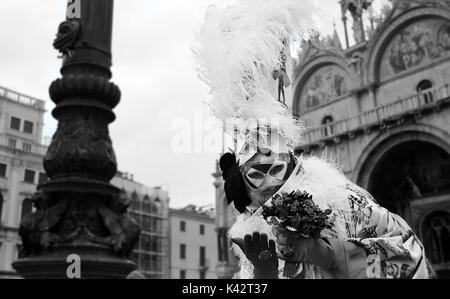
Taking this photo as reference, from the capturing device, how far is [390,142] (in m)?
15.3

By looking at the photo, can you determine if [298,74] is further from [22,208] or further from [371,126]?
[22,208]

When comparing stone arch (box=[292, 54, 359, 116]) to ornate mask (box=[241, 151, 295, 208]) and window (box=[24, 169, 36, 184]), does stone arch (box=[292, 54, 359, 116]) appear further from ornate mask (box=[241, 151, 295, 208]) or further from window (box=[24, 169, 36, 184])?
ornate mask (box=[241, 151, 295, 208])

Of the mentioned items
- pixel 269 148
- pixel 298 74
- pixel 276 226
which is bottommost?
→ pixel 276 226

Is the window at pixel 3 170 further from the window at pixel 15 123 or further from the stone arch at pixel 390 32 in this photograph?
the stone arch at pixel 390 32

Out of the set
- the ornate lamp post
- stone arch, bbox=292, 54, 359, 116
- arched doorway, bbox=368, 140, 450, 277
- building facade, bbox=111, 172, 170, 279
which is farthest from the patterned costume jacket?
building facade, bbox=111, 172, 170, 279

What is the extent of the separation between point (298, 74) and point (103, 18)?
16.2 metres

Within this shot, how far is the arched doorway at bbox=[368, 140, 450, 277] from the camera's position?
48.4 feet

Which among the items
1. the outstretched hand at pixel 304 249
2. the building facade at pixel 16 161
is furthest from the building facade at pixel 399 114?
the building facade at pixel 16 161

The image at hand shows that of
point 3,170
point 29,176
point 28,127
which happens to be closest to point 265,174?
point 3,170

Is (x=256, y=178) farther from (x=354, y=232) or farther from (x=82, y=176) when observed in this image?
(x=82, y=176)

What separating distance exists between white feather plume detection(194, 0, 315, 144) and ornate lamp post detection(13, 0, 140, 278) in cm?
281

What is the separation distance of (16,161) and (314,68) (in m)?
17.6

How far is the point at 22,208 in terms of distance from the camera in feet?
84.4

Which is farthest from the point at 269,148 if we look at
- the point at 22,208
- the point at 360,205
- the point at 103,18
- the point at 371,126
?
the point at 22,208
